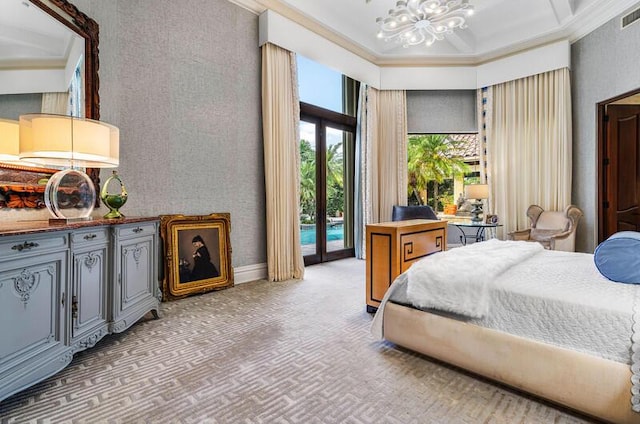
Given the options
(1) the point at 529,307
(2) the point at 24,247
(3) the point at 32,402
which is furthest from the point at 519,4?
(3) the point at 32,402

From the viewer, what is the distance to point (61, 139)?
211cm

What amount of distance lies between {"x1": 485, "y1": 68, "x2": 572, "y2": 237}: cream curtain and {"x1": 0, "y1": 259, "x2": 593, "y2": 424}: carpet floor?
4112 millimetres

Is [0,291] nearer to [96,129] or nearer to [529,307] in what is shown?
[96,129]

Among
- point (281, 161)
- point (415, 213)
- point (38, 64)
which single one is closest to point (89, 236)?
point (38, 64)

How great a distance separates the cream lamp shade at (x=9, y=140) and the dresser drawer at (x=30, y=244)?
0.84 meters

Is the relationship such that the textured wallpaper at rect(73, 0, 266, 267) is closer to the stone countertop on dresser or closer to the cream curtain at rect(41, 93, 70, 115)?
the cream curtain at rect(41, 93, 70, 115)

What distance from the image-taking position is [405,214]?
5.45 m

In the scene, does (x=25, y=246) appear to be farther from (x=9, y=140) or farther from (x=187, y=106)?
(x=187, y=106)

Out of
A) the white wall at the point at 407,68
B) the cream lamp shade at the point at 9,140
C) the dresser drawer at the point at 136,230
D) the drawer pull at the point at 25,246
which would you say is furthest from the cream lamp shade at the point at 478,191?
the cream lamp shade at the point at 9,140

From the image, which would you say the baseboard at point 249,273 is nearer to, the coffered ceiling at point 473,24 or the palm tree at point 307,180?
the palm tree at point 307,180

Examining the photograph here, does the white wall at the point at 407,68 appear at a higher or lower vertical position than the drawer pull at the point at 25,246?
higher

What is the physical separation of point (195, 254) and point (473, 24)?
5.44 meters

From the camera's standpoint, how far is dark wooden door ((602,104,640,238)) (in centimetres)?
453

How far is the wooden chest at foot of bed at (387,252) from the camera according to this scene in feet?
9.10
